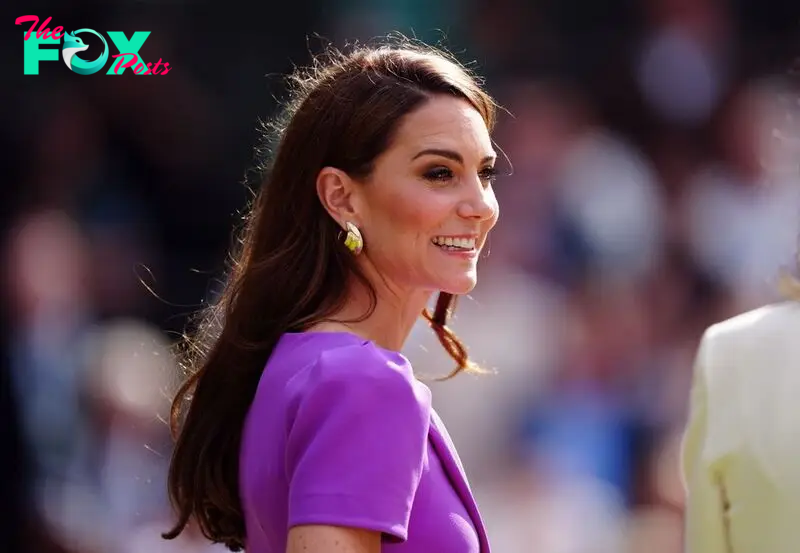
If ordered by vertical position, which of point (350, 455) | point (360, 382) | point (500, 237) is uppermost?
point (500, 237)

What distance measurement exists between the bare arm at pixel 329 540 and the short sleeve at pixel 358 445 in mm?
16

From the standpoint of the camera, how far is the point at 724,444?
230cm

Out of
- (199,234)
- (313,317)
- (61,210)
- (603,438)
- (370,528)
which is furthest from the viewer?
(199,234)

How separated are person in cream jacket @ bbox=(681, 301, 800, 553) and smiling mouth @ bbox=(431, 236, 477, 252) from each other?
48cm

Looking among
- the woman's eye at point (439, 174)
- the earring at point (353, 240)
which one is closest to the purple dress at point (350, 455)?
the earring at point (353, 240)

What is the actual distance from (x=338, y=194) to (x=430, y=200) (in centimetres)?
17

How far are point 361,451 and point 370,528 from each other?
0.39 ft

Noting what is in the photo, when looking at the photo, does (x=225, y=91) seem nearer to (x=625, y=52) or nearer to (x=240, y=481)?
(x=625, y=52)

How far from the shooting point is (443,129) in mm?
2590

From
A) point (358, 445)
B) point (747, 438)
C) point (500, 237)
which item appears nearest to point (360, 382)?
point (358, 445)

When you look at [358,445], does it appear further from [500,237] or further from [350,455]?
[500,237]

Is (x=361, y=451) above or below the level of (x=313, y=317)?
below

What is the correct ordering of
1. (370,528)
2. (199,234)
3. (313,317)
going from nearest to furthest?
(370,528)
(313,317)
(199,234)

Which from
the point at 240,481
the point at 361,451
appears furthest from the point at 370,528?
the point at 240,481
